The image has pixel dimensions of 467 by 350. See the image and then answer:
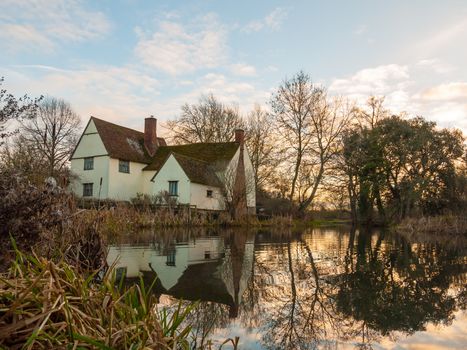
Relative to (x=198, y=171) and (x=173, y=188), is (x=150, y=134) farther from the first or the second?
(x=173, y=188)

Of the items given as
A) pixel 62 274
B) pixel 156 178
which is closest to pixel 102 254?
pixel 62 274

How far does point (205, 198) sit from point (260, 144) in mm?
15485

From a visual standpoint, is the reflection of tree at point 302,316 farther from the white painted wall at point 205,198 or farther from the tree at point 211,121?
the tree at point 211,121

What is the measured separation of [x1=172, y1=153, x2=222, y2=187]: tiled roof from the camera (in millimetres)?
30031

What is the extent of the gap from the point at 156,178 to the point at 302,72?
16402mm

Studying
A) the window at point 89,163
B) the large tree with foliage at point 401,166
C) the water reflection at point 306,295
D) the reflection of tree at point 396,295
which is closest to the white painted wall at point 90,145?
the window at point 89,163

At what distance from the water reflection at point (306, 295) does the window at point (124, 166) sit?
83.6ft

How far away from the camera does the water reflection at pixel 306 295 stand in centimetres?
392

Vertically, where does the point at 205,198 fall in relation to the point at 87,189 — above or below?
below

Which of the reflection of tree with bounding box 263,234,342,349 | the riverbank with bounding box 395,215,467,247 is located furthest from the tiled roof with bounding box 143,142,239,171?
the reflection of tree with bounding box 263,234,342,349

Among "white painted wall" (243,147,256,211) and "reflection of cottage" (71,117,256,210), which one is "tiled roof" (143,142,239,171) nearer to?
"reflection of cottage" (71,117,256,210)

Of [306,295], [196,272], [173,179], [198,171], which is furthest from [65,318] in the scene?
[198,171]

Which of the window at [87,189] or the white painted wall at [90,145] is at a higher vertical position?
the white painted wall at [90,145]

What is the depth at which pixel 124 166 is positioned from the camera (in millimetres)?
34188
